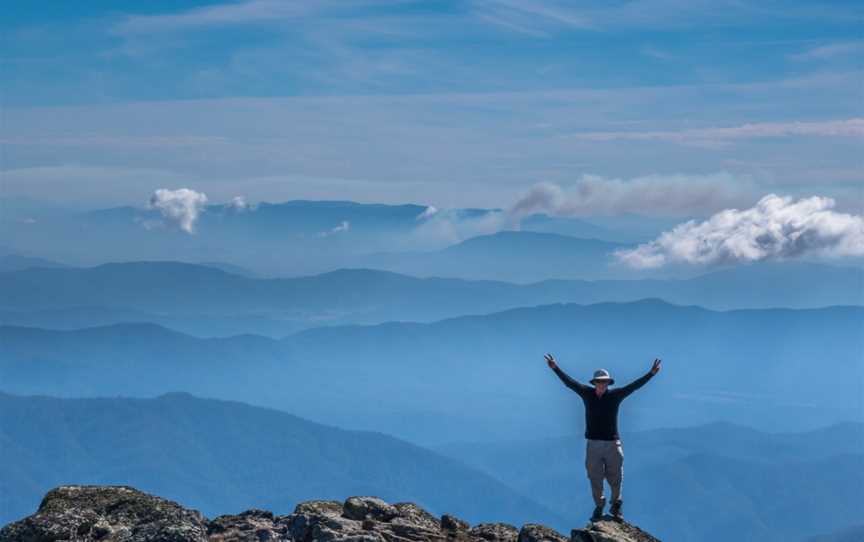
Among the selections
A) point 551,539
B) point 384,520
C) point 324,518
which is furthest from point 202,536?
point 551,539

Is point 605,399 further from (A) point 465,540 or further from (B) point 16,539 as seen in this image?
(B) point 16,539

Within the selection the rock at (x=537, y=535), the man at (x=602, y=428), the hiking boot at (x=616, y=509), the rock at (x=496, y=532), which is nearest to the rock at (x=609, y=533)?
the rock at (x=537, y=535)

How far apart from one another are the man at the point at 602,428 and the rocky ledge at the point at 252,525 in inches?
95.4

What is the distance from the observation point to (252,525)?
3081 centimetres

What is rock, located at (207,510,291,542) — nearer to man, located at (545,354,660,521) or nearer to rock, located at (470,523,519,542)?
rock, located at (470,523,519,542)

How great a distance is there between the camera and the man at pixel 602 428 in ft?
108

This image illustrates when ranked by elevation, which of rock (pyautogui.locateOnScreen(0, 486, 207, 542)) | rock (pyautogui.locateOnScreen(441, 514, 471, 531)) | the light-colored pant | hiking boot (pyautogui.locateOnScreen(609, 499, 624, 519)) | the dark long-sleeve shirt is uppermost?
the dark long-sleeve shirt

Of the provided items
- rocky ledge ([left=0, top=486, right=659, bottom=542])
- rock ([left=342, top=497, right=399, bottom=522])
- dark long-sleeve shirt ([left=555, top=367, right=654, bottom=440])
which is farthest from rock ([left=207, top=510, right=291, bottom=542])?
dark long-sleeve shirt ([left=555, top=367, right=654, bottom=440])

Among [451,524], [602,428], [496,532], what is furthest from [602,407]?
[451,524]

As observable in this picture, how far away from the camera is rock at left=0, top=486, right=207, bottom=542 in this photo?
28578 millimetres

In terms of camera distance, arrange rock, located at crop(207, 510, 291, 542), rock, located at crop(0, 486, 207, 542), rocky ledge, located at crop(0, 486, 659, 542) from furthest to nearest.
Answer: rock, located at crop(207, 510, 291, 542)
rocky ledge, located at crop(0, 486, 659, 542)
rock, located at crop(0, 486, 207, 542)

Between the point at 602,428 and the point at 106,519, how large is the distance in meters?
12.6

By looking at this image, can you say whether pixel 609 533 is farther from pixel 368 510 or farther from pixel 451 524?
pixel 368 510

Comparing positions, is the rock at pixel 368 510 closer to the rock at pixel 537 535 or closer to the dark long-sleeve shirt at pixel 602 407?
the rock at pixel 537 535
